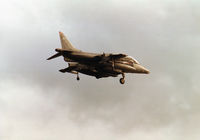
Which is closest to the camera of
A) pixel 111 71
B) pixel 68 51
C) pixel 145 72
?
pixel 68 51

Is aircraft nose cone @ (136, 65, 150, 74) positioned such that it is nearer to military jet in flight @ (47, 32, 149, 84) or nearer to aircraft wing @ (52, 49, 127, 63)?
military jet in flight @ (47, 32, 149, 84)

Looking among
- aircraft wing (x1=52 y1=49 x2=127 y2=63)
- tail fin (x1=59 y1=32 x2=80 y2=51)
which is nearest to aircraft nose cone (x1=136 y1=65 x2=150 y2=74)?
aircraft wing (x1=52 y1=49 x2=127 y2=63)

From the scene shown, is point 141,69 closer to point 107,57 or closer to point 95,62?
point 107,57

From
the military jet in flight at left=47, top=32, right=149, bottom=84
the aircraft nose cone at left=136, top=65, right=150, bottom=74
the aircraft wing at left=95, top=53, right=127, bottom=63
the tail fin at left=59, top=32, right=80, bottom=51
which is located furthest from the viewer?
the aircraft nose cone at left=136, top=65, right=150, bottom=74

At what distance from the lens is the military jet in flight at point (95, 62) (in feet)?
147

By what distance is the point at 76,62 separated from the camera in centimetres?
4741

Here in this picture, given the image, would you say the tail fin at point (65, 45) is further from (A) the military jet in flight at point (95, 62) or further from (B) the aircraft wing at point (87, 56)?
(B) the aircraft wing at point (87, 56)

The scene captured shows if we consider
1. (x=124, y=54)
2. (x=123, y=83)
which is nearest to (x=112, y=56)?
(x=124, y=54)

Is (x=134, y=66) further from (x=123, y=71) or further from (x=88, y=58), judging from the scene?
(x=88, y=58)

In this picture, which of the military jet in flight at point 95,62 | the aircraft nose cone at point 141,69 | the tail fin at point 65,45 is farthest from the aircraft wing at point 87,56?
the aircraft nose cone at point 141,69

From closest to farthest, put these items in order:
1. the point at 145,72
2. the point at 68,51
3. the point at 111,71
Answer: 1. the point at 68,51
2. the point at 111,71
3. the point at 145,72

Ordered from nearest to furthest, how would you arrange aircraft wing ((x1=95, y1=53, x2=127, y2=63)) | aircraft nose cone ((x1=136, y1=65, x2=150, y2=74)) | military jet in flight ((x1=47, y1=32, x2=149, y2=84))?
1. military jet in flight ((x1=47, y1=32, x2=149, y2=84))
2. aircraft wing ((x1=95, y1=53, x2=127, y2=63))
3. aircraft nose cone ((x1=136, y1=65, x2=150, y2=74))

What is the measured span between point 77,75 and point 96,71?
282 centimetres

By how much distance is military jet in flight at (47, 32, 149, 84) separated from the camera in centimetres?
4481
